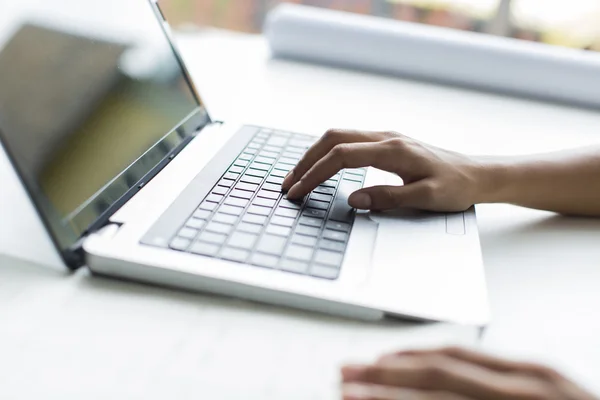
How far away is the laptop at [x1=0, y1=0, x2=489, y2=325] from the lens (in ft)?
1.45

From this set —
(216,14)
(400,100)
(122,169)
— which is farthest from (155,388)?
(216,14)

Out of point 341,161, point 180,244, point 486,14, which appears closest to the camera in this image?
point 180,244

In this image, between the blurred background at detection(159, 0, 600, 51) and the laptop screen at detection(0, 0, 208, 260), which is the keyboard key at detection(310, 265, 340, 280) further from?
the blurred background at detection(159, 0, 600, 51)

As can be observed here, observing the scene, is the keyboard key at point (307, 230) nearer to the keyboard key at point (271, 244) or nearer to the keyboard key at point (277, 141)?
the keyboard key at point (271, 244)

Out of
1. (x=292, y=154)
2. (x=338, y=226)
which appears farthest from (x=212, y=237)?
(x=292, y=154)

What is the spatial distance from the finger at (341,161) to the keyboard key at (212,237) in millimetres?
108

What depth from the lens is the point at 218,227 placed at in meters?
0.50

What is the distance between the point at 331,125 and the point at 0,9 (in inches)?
19.3

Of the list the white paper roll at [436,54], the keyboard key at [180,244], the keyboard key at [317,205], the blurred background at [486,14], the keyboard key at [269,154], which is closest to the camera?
the keyboard key at [180,244]

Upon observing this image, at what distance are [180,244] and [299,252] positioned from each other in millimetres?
99

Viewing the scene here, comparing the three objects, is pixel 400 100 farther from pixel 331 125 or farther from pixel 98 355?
pixel 98 355

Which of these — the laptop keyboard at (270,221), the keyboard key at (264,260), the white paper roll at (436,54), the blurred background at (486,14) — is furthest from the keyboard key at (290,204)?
the blurred background at (486,14)

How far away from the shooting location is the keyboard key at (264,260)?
453 millimetres

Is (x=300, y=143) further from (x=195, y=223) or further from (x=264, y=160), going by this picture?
(x=195, y=223)
